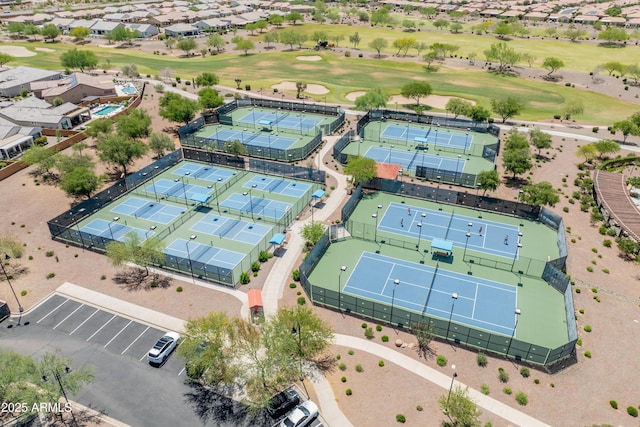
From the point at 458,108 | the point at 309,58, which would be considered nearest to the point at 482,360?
the point at 458,108

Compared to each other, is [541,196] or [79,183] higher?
[541,196]

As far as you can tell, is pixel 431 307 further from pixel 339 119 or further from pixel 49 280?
pixel 339 119

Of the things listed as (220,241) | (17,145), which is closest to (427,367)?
(220,241)

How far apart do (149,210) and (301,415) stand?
130 feet

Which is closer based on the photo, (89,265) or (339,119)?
(89,265)

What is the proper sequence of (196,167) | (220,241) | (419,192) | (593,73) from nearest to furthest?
(220,241) → (419,192) → (196,167) → (593,73)

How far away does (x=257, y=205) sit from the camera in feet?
198

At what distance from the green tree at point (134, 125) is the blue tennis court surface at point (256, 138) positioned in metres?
12.5

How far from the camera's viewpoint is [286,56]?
505 feet

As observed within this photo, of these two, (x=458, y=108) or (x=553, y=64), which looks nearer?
(x=458, y=108)

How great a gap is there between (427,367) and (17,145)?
78730 millimetres

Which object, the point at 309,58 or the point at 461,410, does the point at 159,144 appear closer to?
the point at 461,410

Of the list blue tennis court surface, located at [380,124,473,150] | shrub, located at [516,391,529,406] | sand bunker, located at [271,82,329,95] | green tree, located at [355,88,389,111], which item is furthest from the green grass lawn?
shrub, located at [516,391,529,406]

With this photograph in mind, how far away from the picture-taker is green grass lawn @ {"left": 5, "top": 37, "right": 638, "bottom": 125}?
105312mm
